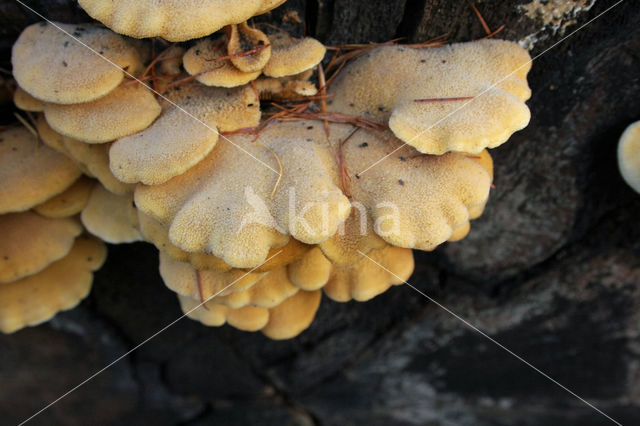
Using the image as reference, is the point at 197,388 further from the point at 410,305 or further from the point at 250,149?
the point at 250,149

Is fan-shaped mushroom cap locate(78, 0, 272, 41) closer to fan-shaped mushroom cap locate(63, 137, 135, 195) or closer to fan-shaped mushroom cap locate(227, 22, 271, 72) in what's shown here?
fan-shaped mushroom cap locate(227, 22, 271, 72)

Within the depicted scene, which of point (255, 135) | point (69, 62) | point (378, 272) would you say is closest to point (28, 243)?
point (69, 62)

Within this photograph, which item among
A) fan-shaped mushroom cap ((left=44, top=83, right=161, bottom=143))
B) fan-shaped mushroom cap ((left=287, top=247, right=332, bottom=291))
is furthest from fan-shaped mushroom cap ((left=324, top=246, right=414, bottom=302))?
fan-shaped mushroom cap ((left=44, top=83, right=161, bottom=143))

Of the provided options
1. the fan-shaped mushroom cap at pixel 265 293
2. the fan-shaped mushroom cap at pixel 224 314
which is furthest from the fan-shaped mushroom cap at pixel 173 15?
the fan-shaped mushroom cap at pixel 224 314

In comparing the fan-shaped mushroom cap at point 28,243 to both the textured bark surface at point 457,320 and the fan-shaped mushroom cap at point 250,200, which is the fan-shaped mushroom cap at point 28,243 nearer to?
the textured bark surface at point 457,320

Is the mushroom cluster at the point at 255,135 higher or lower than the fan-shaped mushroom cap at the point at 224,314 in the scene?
higher

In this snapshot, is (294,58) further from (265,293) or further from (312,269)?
(265,293)
